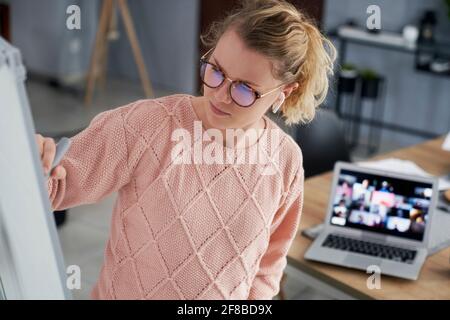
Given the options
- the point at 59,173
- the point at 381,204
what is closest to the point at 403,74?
the point at 381,204

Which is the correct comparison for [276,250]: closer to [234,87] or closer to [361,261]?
[234,87]

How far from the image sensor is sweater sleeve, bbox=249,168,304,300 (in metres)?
1.19

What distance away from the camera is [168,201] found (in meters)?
1.04

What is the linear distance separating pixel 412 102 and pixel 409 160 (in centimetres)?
217

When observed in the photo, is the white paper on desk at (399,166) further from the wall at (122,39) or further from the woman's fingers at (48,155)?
the wall at (122,39)

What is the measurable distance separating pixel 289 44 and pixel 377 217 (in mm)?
971

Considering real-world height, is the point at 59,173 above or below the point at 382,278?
above

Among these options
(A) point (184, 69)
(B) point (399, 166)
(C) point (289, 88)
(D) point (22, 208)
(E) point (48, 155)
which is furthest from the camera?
(A) point (184, 69)

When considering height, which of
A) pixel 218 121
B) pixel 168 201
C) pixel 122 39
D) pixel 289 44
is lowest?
pixel 122 39

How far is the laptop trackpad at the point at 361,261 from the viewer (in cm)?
172

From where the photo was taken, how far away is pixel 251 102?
3.17ft

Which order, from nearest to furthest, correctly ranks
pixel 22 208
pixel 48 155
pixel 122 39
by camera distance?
1. pixel 22 208
2. pixel 48 155
3. pixel 122 39

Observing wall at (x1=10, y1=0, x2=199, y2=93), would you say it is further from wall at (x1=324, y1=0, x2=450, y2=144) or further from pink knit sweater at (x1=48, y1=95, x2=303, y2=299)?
pink knit sweater at (x1=48, y1=95, x2=303, y2=299)
